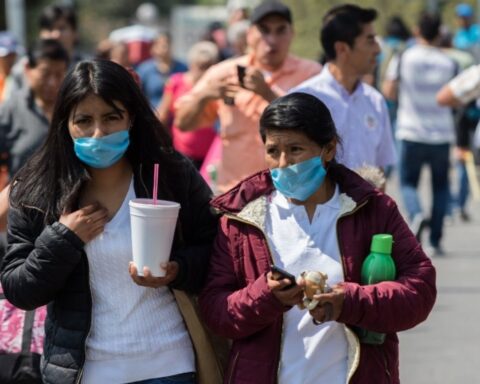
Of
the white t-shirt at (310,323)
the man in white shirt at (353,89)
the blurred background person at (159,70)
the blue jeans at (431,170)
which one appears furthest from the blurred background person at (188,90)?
the white t-shirt at (310,323)

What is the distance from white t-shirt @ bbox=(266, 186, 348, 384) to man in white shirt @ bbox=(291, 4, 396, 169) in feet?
6.66

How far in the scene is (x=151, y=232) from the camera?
3.78 m

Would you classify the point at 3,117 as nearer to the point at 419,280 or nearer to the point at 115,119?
the point at 115,119

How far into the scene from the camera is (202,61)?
11.1 metres

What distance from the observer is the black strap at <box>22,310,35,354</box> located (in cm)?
462

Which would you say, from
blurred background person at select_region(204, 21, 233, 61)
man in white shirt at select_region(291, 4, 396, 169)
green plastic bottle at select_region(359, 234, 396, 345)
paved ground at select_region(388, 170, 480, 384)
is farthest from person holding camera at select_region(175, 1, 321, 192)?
blurred background person at select_region(204, 21, 233, 61)

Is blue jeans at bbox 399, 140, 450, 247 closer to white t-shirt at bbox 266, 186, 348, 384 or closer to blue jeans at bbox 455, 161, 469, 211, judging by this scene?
blue jeans at bbox 455, 161, 469, 211

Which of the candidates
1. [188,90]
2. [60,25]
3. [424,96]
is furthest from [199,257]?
[60,25]

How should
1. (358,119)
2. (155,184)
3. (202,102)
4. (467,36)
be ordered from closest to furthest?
(155,184) < (358,119) < (202,102) < (467,36)

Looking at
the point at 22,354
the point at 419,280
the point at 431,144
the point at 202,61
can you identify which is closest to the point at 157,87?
the point at 202,61

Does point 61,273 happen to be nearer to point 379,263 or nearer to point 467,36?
point 379,263

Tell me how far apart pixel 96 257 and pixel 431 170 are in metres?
7.33

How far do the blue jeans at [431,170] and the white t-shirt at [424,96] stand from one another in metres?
0.08

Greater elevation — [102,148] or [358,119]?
[102,148]
